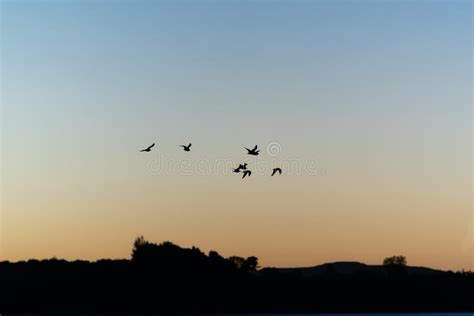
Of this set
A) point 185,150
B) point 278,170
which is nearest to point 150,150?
point 185,150

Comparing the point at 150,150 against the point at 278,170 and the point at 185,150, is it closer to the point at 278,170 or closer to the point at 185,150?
the point at 185,150

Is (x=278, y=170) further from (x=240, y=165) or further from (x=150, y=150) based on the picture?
(x=150, y=150)

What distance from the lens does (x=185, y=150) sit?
328ft

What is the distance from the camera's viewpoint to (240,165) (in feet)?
330

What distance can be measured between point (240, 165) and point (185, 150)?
4899 mm

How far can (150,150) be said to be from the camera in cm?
9912

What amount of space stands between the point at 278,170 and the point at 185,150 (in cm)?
868

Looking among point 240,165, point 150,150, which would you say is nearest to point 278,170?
point 240,165

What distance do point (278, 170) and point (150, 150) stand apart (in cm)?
1168

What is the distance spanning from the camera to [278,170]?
10275 centimetres

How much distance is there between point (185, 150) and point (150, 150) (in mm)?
3054
